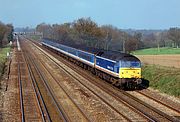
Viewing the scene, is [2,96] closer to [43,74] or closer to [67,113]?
[67,113]

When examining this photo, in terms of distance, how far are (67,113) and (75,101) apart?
138 inches

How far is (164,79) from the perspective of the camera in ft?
90.5

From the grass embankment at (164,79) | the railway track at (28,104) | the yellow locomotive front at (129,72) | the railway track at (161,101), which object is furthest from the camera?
the yellow locomotive front at (129,72)

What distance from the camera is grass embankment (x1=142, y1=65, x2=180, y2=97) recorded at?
25.0 metres

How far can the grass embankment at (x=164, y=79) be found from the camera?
→ 983 inches

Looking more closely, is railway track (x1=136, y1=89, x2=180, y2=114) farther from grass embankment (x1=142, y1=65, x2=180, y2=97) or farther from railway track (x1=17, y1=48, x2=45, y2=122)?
railway track (x1=17, y1=48, x2=45, y2=122)

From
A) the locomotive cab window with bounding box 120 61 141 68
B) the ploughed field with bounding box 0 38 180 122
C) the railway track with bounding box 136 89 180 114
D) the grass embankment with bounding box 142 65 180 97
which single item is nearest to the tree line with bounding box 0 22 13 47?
the ploughed field with bounding box 0 38 180 122

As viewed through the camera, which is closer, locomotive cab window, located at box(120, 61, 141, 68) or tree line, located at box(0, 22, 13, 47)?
locomotive cab window, located at box(120, 61, 141, 68)

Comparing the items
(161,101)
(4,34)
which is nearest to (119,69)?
(161,101)

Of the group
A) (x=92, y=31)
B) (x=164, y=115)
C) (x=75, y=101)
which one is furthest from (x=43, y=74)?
(x=92, y=31)

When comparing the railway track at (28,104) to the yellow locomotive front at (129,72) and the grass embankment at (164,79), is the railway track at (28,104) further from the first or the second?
the grass embankment at (164,79)

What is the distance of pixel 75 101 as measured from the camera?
72.5 feet

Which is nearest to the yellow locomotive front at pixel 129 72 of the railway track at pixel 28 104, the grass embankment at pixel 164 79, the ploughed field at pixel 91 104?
the ploughed field at pixel 91 104

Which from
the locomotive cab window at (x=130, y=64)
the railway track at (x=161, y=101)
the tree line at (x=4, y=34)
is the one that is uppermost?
the tree line at (x=4, y=34)
